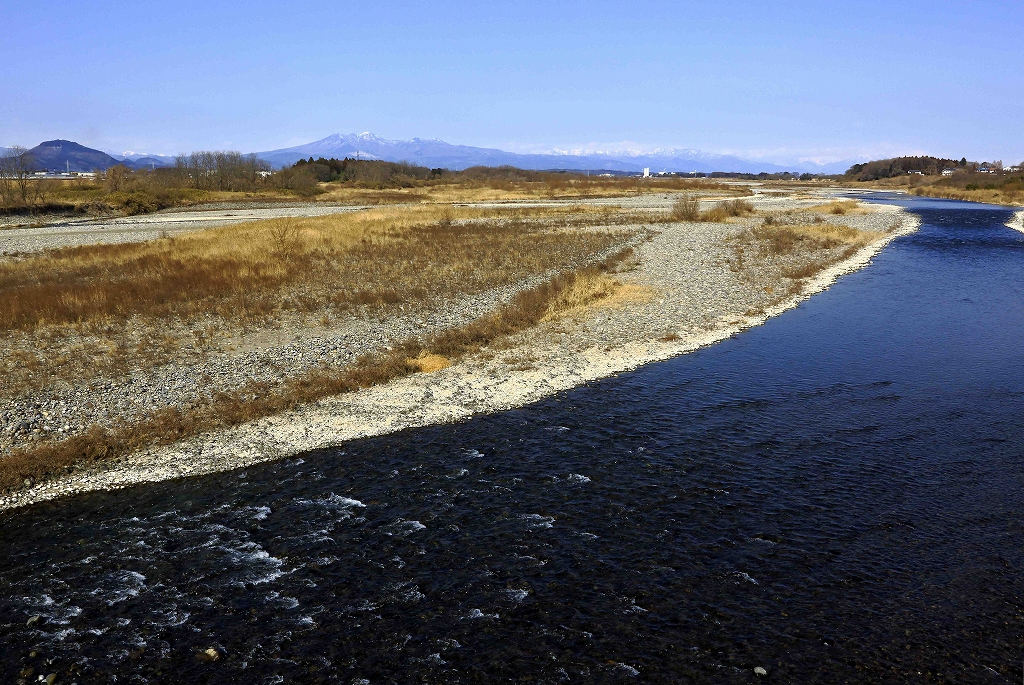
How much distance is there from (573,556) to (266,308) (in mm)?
19416

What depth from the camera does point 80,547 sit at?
10883 mm

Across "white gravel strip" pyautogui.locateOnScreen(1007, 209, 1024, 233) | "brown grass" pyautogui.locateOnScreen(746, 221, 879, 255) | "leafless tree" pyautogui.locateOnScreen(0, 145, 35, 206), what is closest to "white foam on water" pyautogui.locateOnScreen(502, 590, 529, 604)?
"brown grass" pyautogui.locateOnScreen(746, 221, 879, 255)

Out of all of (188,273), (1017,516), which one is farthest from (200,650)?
(188,273)

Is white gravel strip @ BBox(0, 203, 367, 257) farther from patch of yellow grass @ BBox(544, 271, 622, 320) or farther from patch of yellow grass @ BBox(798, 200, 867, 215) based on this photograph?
patch of yellow grass @ BBox(798, 200, 867, 215)

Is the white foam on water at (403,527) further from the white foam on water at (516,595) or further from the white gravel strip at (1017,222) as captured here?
the white gravel strip at (1017,222)

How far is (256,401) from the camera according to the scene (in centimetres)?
1659

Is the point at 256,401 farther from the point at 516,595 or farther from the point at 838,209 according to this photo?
the point at 838,209

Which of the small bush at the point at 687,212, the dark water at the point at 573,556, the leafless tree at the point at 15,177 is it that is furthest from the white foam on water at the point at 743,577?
the leafless tree at the point at 15,177

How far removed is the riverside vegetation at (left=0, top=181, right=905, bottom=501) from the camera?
15789 mm

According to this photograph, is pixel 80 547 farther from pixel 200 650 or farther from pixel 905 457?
pixel 905 457

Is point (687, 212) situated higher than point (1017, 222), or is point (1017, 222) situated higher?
point (687, 212)

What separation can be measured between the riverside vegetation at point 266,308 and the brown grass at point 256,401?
0.15 ft

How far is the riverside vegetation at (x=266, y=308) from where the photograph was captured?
15.8 metres

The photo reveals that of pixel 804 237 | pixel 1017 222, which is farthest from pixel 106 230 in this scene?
pixel 1017 222
